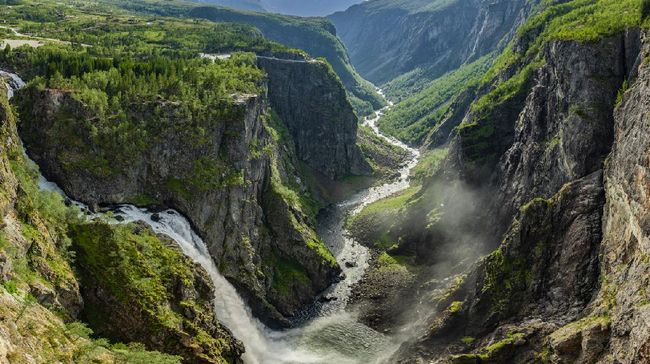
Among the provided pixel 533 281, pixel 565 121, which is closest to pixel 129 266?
pixel 533 281

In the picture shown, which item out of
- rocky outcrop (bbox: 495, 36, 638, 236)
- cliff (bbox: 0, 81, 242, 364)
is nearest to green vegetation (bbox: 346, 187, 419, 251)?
rocky outcrop (bbox: 495, 36, 638, 236)

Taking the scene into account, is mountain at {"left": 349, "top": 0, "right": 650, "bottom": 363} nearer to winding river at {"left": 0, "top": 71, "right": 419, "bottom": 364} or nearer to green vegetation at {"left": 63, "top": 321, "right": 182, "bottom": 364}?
winding river at {"left": 0, "top": 71, "right": 419, "bottom": 364}

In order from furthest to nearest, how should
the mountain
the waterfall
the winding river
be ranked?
the waterfall < the winding river < the mountain

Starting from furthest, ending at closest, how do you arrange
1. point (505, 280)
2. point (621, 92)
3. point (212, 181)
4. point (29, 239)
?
point (212, 181), point (505, 280), point (621, 92), point (29, 239)

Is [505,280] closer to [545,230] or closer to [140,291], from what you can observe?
[545,230]

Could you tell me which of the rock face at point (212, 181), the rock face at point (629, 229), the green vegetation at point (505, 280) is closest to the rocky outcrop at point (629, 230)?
the rock face at point (629, 229)

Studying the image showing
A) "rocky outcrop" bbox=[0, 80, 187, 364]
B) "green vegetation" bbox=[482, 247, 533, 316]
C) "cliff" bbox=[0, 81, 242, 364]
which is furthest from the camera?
"green vegetation" bbox=[482, 247, 533, 316]

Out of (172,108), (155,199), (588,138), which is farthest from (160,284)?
(588,138)

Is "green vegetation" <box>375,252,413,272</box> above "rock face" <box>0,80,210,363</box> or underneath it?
underneath

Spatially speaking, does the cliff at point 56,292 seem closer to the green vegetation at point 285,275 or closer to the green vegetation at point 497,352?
the green vegetation at point 285,275
